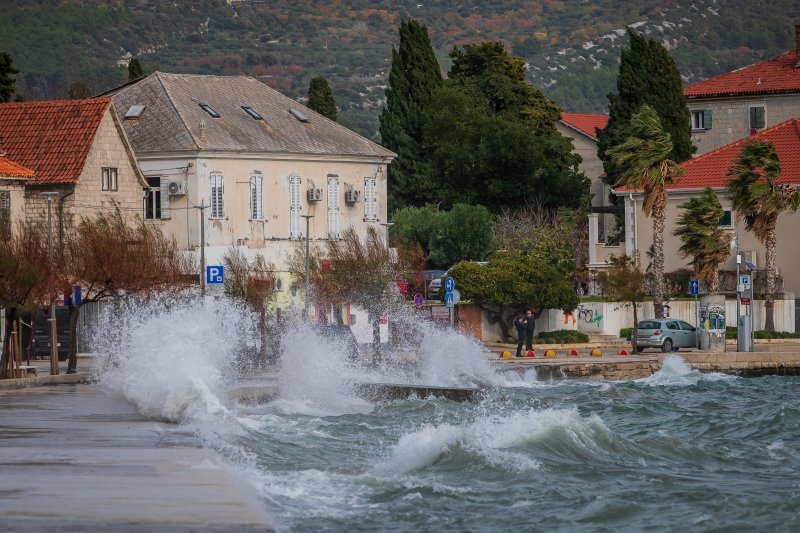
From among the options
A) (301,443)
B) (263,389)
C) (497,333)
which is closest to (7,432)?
(301,443)

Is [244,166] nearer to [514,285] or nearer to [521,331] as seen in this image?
[514,285]

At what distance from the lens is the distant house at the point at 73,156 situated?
5859cm

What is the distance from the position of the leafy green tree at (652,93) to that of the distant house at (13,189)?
36598mm

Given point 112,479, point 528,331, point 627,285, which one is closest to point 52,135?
point 528,331

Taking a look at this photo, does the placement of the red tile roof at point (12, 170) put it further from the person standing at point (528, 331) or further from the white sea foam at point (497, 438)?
the white sea foam at point (497, 438)

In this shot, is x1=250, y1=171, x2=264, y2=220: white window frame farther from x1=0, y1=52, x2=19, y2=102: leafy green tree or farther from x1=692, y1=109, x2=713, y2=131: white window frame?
x1=692, y1=109, x2=713, y2=131: white window frame

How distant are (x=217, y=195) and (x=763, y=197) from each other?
20.7 meters

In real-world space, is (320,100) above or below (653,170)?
above

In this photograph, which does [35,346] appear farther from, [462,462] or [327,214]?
[462,462]

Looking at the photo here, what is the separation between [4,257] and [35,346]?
12.5 m

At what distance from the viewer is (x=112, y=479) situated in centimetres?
2169

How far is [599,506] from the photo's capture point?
2467cm

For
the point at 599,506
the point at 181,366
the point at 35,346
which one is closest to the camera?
the point at 599,506

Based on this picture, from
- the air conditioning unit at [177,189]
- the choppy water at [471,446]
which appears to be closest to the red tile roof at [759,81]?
the air conditioning unit at [177,189]
